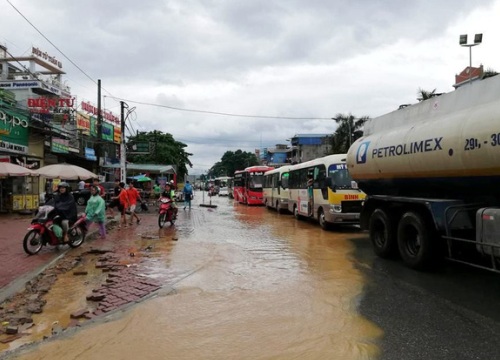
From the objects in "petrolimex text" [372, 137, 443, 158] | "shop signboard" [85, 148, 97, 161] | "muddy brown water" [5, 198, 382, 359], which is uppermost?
"shop signboard" [85, 148, 97, 161]

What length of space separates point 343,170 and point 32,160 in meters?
20.4

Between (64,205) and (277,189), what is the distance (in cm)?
1555

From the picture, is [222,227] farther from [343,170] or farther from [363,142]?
[363,142]

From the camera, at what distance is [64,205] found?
10180 millimetres

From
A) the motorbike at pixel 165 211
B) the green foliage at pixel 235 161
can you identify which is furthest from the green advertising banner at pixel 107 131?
the green foliage at pixel 235 161

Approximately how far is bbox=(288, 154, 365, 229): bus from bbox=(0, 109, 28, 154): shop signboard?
15.6 metres

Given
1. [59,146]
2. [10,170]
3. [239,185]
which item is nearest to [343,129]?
[239,185]

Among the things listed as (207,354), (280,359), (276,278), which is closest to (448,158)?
(276,278)

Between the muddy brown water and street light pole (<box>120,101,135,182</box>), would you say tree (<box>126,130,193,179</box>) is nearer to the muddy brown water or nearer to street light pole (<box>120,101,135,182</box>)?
street light pole (<box>120,101,135,182</box>)

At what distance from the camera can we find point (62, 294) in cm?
668

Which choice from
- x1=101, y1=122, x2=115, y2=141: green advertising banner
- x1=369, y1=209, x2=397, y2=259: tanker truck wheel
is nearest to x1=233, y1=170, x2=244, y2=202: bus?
x1=101, y1=122, x2=115, y2=141: green advertising banner

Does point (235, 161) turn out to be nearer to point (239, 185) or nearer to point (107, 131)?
point (107, 131)

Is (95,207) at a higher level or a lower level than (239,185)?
lower

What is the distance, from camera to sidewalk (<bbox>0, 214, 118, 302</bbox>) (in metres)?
6.94
